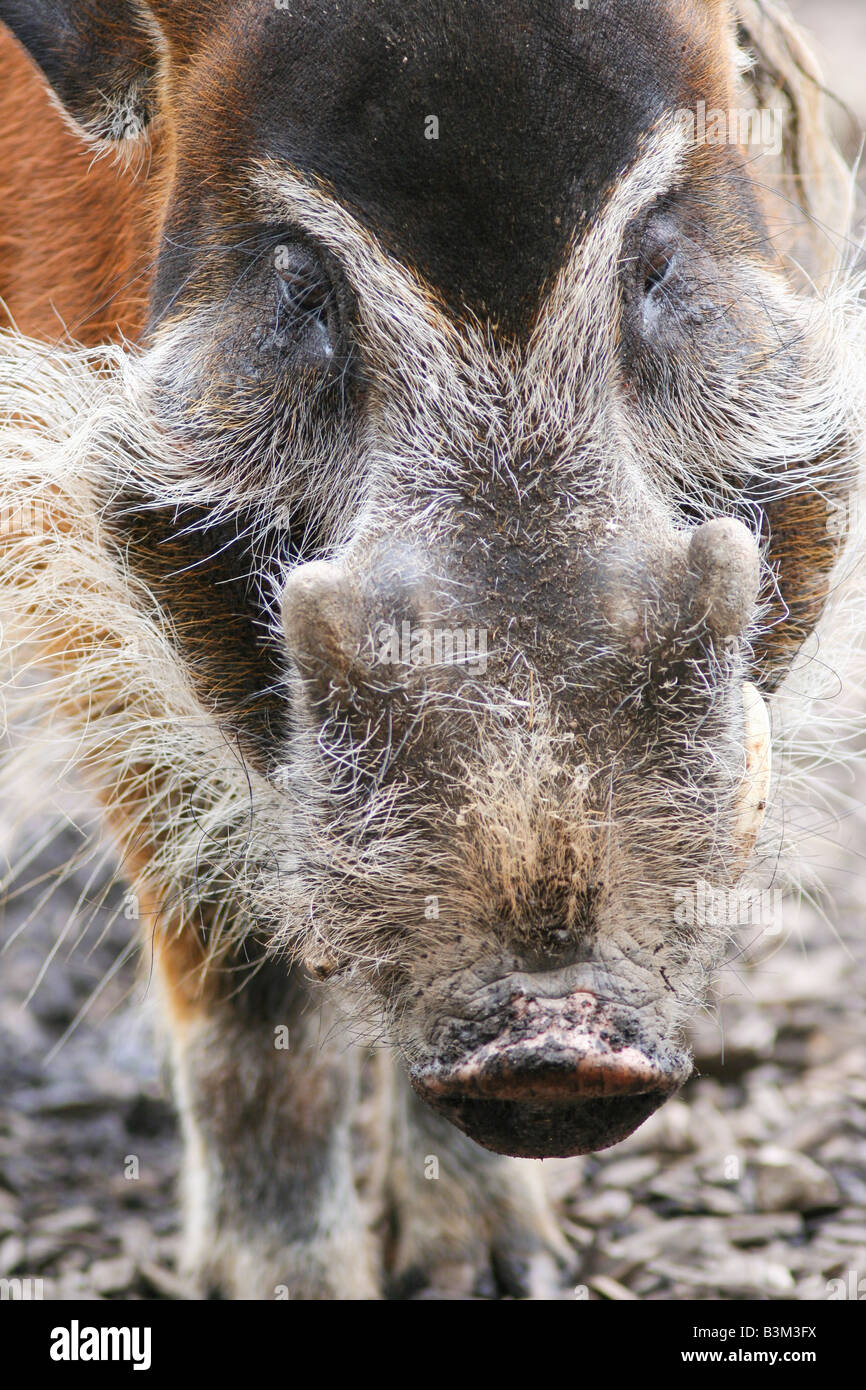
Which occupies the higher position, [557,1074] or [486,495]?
[486,495]

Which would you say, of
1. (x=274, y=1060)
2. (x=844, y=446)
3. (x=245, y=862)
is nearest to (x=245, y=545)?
(x=245, y=862)

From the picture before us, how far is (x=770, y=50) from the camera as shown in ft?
10.1

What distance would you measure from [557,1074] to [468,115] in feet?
4.10

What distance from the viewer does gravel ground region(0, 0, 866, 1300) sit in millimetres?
3342

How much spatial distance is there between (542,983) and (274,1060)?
1.55 m

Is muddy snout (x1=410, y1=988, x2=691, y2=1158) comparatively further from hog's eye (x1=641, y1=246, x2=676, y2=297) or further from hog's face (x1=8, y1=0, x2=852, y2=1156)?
hog's eye (x1=641, y1=246, x2=676, y2=297)

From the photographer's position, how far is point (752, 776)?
6.93ft

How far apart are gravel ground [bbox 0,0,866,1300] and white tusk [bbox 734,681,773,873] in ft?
2.90

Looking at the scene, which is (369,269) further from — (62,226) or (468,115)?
(62,226)

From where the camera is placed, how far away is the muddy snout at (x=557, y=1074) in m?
1.83

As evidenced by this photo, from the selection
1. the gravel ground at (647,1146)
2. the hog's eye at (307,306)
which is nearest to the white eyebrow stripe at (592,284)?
the hog's eye at (307,306)

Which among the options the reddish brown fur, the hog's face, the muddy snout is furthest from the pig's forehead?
the muddy snout

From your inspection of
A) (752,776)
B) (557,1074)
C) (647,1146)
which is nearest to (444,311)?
(752,776)

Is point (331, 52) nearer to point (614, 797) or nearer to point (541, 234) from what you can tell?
point (541, 234)
